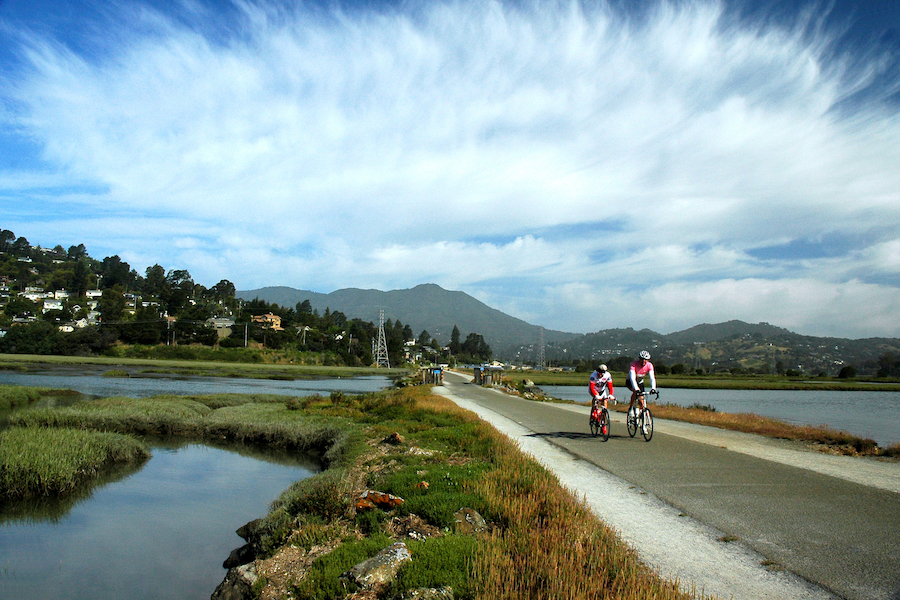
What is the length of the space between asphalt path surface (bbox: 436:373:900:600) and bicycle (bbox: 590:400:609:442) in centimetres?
48

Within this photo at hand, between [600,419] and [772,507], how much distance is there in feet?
25.6

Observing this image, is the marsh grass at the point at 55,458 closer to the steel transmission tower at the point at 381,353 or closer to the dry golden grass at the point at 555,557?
the dry golden grass at the point at 555,557

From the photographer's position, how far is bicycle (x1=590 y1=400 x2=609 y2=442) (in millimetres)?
15336

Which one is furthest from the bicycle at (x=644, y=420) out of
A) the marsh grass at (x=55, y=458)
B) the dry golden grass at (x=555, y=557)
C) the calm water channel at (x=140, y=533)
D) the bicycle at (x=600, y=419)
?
the marsh grass at (x=55, y=458)

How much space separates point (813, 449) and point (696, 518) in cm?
913

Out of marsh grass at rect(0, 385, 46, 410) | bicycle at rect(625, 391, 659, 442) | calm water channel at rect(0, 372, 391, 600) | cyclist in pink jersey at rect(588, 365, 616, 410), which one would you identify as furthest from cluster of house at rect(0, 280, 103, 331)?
bicycle at rect(625, 391, 659, 442)

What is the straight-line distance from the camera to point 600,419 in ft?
51.4

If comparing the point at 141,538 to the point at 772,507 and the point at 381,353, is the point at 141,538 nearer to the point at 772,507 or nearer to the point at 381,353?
the point at 772,507

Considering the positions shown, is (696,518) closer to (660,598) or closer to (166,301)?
(660,598)

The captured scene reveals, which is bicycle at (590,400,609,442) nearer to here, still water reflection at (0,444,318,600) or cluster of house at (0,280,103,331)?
still water reflection at (0,444,318,600)

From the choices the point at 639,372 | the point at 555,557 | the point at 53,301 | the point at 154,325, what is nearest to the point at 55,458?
the point at 555,557

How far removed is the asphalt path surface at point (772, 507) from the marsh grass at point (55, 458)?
12484 millimetres

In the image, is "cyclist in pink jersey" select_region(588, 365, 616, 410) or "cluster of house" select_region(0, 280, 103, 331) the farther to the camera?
"cluster of house" select_region(0, 280, 103, 331)

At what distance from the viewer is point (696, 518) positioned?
7.48 m
